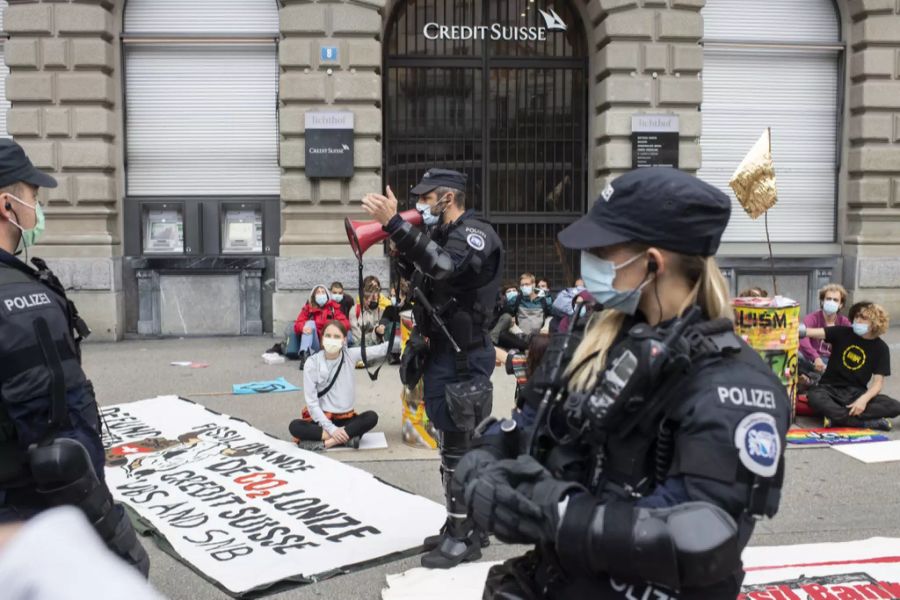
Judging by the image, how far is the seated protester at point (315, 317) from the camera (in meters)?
10.8

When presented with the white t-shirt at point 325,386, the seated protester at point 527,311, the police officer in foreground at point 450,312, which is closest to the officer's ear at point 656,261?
the police officer in foreground at point 450,312

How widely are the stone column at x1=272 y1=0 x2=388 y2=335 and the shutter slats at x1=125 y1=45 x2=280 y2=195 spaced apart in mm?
877

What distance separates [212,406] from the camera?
Answer: 27.5ft

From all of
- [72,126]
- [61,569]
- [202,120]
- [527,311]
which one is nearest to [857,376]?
[527,311]

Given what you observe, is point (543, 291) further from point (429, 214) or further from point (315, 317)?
point (429, 214)

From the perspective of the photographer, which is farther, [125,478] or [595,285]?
[125,478]

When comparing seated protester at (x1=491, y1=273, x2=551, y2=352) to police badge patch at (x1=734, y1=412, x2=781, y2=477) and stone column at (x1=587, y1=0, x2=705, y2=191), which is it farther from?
police badge patch at (x1=734, y1=412, x2=781, y2=477)

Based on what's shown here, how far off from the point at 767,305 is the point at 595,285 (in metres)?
5.87

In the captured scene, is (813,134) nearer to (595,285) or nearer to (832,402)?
(832,402)

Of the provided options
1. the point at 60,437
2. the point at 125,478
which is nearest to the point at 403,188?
the point at 125,478

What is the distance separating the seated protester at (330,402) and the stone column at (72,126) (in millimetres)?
6696

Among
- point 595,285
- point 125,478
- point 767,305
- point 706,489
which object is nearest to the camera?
point 706,489

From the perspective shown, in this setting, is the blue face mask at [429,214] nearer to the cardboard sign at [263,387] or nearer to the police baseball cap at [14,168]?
the police baseball cap at [14,168]

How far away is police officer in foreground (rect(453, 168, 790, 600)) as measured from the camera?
5.74 feet
